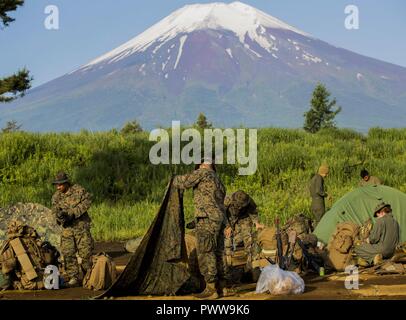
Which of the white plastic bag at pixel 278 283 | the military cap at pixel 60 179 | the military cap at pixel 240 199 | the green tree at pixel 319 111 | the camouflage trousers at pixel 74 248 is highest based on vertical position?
the green tree at pixel 319 111

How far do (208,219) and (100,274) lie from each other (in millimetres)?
2175

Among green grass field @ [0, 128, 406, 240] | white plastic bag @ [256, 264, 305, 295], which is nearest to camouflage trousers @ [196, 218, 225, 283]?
white plastic bag @ [256, 264, 305, 295]

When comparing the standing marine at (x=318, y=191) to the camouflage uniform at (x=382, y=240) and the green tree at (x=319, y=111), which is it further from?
the green tree at (x=319, y=111)

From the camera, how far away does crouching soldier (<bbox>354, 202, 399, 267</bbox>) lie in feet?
44.1

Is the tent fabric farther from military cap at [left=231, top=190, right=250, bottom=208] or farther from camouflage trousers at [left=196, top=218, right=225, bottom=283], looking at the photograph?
military cap at [left=231, top=190, right=250, bottom=208]

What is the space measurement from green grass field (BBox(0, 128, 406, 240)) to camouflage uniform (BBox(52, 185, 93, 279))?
31.5ft

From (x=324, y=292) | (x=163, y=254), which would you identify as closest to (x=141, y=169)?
(x=163, y=254)

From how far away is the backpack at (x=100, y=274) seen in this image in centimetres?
1235

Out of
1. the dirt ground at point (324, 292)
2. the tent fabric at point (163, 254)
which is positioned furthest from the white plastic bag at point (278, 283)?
the tent fabric at point (163, 254)

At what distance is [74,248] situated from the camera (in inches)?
501

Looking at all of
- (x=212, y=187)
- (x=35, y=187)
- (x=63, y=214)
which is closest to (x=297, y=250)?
(x=212, y=187)

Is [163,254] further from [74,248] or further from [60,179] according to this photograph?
[60,179]

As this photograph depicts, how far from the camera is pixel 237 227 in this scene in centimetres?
1378

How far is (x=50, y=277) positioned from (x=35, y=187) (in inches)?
584
